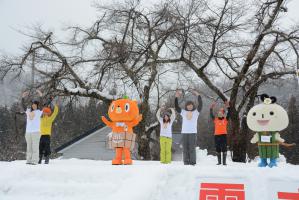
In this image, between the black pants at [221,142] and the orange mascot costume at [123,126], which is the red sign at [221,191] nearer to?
the orange mascot costume at [123,126]

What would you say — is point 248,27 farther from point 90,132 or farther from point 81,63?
point 90,132

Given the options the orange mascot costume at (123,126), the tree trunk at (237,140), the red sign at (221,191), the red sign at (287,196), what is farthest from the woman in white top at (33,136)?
the tree trunk at (237,140)

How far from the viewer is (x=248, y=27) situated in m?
13.8

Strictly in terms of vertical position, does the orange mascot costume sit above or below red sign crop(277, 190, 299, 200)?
above

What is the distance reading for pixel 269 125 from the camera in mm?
7031

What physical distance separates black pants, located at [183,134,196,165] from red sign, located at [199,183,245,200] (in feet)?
9.00

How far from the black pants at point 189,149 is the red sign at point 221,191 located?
2.74 m

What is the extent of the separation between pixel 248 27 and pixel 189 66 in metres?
2.64

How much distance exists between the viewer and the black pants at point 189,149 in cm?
822

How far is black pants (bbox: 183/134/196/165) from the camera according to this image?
822cm

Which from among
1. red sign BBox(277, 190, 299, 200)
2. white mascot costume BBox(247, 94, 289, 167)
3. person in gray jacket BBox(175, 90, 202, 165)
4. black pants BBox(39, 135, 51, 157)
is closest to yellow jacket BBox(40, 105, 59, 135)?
black pants BBox(39, 135, 51, 157)

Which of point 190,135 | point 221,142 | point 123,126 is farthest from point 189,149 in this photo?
point 123,126

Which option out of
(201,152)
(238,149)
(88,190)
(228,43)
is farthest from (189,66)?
(88,190)

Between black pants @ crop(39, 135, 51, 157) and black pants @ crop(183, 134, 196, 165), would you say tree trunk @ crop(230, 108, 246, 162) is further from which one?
black pants @ crop(39, 135, 51, 157)
